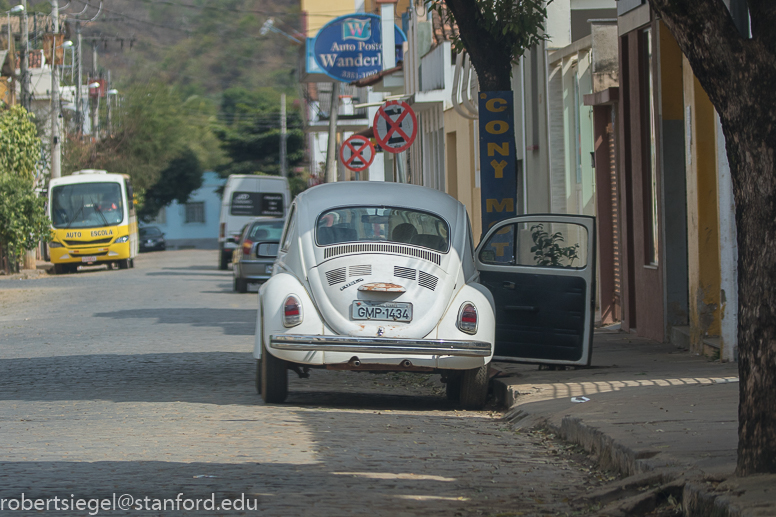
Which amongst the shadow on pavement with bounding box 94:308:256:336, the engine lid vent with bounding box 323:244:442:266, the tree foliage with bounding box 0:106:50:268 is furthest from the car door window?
the tree foliage with bounding box 0:106:50:268

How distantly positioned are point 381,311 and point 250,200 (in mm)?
35326

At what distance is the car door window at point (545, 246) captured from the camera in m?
9.90

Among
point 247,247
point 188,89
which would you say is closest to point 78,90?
point 247,247

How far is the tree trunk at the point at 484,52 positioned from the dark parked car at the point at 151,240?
192ft

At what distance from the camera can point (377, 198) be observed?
951cm

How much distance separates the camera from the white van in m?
42.8

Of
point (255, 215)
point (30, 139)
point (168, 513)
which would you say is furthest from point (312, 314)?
point (255, 215)

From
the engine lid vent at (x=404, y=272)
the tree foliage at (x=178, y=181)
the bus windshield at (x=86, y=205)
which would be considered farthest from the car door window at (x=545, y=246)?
the tree foliage at (x=178, y=181)

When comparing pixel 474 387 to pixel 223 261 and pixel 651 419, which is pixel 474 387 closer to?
Answer: pixel 651 419

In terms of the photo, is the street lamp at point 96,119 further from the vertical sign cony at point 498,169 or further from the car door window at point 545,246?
the car door window at point 545,246

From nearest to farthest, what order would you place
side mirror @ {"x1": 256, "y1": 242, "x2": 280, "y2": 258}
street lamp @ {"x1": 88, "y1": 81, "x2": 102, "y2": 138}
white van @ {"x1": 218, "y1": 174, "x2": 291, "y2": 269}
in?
side mirror @ {"x1": 256, "y1": 242, "x2": 280, "y2": 258}
white van @ {"x1": 218, "y1": 174, "x2": 291, "y2": 269}
street lamp @ {"x1": 88, "y1": 81, "x2": 102, "y2": 138}

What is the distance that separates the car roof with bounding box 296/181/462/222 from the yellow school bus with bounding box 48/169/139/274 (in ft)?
96.1

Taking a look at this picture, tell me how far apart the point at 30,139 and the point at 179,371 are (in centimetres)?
2760

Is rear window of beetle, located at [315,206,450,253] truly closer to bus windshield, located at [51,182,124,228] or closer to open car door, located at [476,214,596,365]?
open car door, located at [476,214,596,365]
